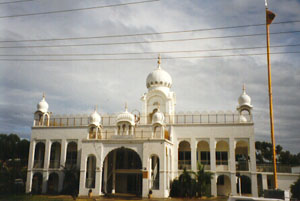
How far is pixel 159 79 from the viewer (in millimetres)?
38719

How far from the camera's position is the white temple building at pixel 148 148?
29672mm

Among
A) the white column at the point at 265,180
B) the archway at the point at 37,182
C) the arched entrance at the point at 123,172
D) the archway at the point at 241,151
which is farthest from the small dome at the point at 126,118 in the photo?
the white column at the point at 265,180

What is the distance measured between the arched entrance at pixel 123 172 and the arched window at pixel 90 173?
1318 mm

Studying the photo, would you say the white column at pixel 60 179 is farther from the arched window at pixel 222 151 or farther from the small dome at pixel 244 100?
the small dome at pixel 244 100

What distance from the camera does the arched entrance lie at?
31.9m

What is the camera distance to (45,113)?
125 feet

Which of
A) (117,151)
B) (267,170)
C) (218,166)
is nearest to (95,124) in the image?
(117,151)

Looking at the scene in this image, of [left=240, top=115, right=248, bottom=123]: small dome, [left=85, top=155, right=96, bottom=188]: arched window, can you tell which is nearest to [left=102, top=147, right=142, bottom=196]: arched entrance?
[left=85, top=155, right=96, bottom=188]: arched window

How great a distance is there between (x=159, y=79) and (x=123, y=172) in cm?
1343

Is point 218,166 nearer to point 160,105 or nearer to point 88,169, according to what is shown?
point 160,105

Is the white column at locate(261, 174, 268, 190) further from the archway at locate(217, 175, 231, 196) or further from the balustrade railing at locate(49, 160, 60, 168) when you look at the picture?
the balustrade railing at locate(49, 160, 60, 168)

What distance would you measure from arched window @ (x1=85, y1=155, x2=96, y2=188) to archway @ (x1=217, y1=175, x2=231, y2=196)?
14.6 m

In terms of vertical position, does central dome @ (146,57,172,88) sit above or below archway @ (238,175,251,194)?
above

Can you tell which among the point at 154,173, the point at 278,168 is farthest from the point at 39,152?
the point at 278,168
